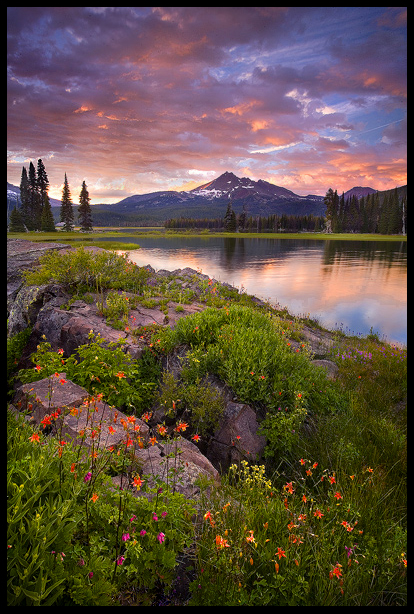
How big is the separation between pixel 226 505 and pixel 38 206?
96.8 meters

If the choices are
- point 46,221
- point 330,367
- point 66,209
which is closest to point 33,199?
point 66,209

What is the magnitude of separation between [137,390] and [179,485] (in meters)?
3.03

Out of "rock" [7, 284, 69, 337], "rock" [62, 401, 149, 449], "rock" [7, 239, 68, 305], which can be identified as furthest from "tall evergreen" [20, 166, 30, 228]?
"rock" [62, 401, 149, 449]

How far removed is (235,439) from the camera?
5.46 metres

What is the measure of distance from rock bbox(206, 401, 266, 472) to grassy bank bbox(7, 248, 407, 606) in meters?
0.22

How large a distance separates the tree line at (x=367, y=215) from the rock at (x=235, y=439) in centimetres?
11662

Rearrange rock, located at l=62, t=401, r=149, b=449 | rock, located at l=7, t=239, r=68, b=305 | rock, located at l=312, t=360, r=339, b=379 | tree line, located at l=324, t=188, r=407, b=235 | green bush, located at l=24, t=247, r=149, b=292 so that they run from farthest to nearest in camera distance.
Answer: tree line, located at l=324, t=188, r=407, b=235
rock, located at l=7, t=239, r=68, b=305
green bush, located at l=24, t=247, r=149, b=292
rock, located at l=312, t=360, r=339, b=379
rock, located at l=62, t=401, r=149, b=449

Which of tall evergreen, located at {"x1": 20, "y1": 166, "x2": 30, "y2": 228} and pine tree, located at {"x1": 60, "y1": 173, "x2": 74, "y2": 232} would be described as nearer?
tall evergreen, located at {"x1": 20, "y1": 166, "x2": 30, "y2": 228}

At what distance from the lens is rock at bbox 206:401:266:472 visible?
5434mm

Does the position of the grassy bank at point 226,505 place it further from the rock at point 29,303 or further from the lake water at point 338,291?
the lake water at point 338,291

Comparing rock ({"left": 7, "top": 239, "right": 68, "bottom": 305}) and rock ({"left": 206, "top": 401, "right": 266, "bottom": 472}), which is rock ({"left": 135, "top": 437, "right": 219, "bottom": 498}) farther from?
rock ({"left": 7, "top": 239, "right": 68, "bottom": 305})

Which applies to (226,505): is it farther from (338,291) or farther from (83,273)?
(338,291)
